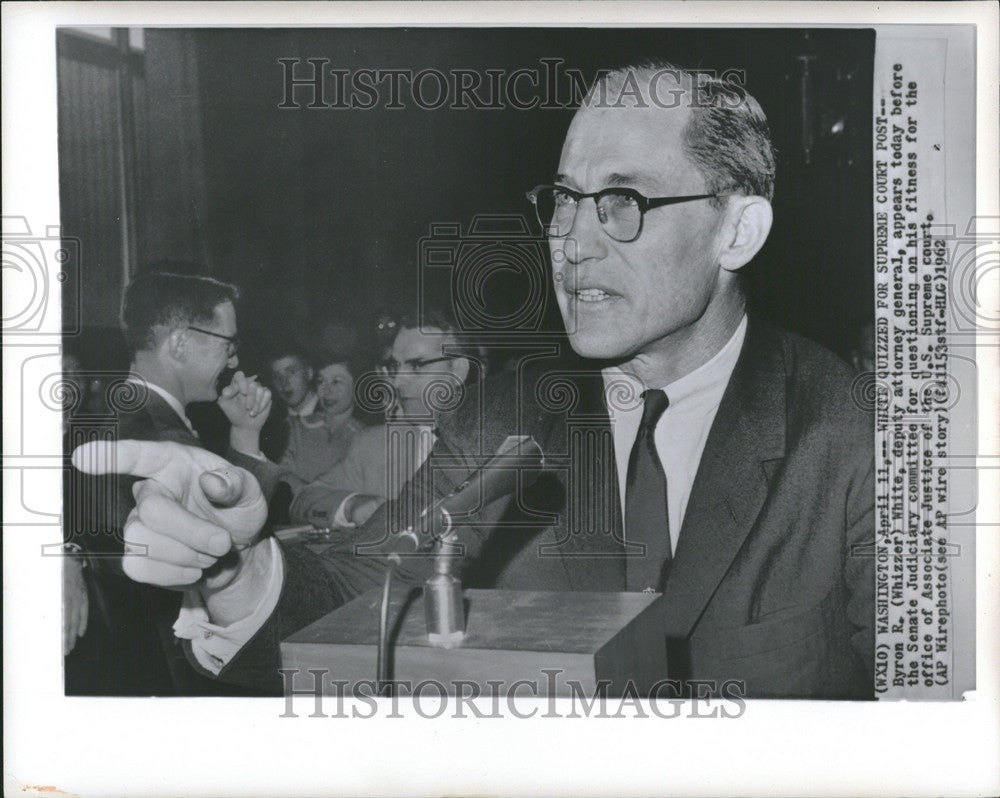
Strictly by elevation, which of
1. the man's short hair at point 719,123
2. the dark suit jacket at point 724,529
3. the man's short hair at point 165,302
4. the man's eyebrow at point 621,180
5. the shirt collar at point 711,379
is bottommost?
the dark suit jacket at point 724,529

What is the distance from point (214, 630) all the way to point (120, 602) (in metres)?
0.23

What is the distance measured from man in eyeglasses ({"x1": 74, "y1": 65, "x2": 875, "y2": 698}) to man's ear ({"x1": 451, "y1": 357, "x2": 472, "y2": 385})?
0.07 meters

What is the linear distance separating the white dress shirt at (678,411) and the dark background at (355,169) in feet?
0.53

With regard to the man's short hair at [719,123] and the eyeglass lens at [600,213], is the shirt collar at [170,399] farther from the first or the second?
the man's short hair at [719,123]

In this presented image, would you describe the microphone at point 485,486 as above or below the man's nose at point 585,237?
below

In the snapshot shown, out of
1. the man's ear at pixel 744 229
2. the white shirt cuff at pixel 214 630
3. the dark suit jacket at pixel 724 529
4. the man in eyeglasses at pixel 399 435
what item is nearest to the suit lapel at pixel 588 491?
the dark suit jacket at pixel 724 529

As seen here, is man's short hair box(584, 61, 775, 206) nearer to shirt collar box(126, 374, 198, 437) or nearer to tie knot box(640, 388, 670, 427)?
tie knot box(640, 388, 670, 427)

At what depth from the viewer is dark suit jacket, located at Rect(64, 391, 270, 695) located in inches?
88.1

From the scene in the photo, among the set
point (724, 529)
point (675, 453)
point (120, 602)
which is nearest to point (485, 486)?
point (675, 453)

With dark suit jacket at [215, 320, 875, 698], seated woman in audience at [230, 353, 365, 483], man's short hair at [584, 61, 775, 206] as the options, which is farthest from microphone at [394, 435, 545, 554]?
man's short hair at [584, 61, 775, 206]

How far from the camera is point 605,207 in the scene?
217 cm

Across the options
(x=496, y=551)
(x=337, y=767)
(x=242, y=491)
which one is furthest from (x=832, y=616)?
(x=242, y=491)

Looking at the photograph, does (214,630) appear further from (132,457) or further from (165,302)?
(165,302)

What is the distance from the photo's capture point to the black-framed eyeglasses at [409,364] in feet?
7.25
